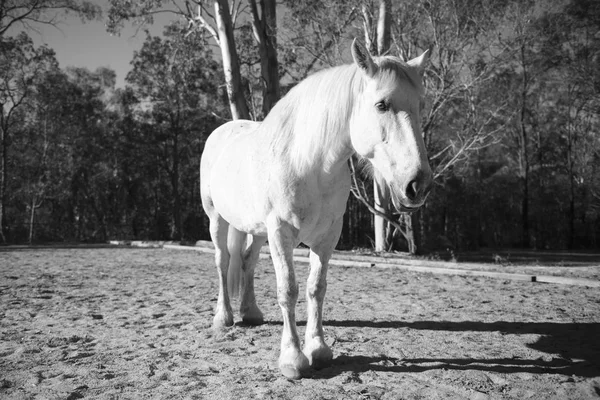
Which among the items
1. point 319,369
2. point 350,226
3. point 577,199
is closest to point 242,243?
point 319,369

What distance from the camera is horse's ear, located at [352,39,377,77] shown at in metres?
2.11

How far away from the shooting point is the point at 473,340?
3.00m

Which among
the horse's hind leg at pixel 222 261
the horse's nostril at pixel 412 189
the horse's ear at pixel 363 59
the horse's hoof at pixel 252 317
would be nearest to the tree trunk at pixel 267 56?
the horse's hind leg at pixel 222 261

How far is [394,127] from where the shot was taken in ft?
6.75

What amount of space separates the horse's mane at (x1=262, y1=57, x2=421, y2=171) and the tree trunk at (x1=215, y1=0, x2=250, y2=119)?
773 centimetres

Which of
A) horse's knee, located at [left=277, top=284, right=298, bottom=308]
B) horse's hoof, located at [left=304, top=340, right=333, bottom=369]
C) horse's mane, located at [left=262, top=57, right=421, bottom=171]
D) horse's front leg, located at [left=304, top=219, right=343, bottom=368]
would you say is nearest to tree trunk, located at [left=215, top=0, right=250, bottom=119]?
horse's mane, located at [left=262, top=57, right=421, bottom=171]

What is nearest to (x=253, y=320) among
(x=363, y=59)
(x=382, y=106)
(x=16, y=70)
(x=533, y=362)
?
(x=533, y=362)

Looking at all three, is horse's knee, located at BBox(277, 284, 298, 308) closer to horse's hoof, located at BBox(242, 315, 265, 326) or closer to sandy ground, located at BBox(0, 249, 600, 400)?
sandy ground, located at BBox(0, 249, 600, 400)

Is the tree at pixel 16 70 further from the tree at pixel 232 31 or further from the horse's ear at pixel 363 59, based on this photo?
the horse's ear at pixel 363 59

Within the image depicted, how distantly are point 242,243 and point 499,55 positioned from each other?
27.8ft

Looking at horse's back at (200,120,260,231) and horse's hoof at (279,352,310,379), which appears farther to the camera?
horse's back at (200,120,260,231)

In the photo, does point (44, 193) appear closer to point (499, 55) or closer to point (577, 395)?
point (499, 55)

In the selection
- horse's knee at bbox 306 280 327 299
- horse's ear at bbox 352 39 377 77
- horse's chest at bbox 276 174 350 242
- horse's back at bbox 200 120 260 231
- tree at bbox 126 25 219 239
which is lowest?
horse's knee at bbox 306 280 327 299

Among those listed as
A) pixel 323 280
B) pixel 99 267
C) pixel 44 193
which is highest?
pixel 44 193
